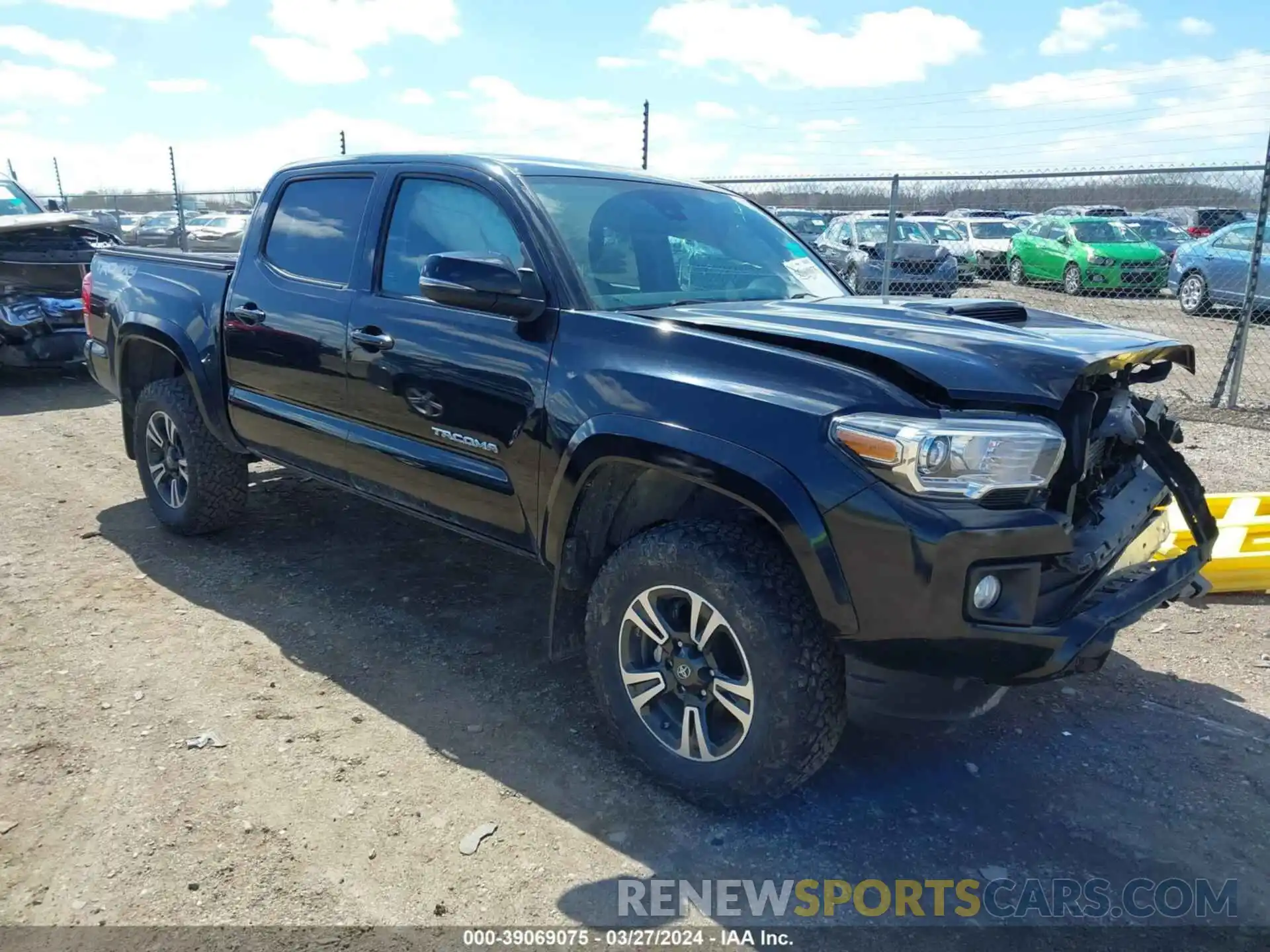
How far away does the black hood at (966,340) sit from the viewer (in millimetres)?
2385

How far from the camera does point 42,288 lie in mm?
8672

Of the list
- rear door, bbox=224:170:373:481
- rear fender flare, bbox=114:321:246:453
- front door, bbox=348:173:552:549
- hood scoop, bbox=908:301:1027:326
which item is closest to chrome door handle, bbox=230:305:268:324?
rear door, bbox=224:170:373:481

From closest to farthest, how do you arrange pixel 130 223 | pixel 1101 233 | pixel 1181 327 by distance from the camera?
pixel 1181 327 → pixel 1101 233 → pixel 130 223

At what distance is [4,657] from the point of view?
147 inches

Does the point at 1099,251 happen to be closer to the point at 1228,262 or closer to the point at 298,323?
the point at 1228,262

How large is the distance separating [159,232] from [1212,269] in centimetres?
2449

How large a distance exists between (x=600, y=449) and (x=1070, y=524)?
129 cm

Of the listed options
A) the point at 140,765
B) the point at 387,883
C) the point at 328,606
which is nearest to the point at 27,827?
the point at 140,765

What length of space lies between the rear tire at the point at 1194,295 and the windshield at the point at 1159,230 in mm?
3394

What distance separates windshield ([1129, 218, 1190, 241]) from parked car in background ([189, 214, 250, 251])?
717 inches

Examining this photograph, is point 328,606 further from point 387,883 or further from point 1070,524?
point 1070,524

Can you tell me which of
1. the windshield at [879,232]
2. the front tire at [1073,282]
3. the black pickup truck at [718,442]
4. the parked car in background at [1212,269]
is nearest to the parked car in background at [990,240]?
the windshield at [879,232]

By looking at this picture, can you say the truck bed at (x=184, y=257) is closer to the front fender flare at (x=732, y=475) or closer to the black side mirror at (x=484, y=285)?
the black side mirror at (x=484, y=285)

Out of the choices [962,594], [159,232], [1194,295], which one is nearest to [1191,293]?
[1194,295]
